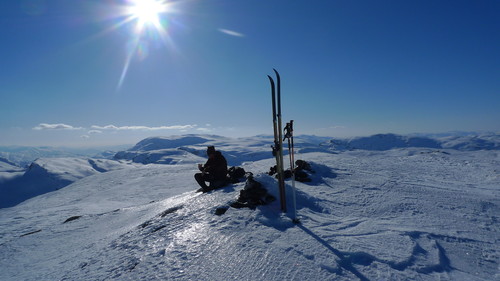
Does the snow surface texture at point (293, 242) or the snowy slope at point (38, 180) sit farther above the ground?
the snow surface texture at point (293, 242)

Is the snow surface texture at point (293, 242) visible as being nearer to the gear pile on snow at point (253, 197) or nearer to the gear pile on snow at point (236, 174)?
the gear pile on snow at point (253, 197)

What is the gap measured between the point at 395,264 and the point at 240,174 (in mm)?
8621

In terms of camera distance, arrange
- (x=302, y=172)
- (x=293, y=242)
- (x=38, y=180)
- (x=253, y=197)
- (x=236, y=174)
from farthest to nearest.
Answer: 1. (x=38, y=180)
2. (x=302, y=172)
3. (x=236, y=174)
4. (x=253, y=197)
5. (x=293, y=242)

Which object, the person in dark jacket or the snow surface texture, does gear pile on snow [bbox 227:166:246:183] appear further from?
the snow surface texture

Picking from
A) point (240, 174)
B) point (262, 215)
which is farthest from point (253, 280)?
point (240, 174)

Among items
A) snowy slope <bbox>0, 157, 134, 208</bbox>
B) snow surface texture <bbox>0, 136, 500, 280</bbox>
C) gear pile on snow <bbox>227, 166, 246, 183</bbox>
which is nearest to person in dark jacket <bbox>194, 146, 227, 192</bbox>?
gear pile on snow <bbox>227, 166, 246, 183</bbox>

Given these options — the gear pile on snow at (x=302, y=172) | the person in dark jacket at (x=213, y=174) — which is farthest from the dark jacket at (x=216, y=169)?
the gear pile on snow at (x=302, y=172)

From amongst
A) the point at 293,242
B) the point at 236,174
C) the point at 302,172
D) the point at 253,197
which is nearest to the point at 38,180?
the point at 236,174

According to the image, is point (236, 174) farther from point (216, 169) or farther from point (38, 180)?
point (38, 180)

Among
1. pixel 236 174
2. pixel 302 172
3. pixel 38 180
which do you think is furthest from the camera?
pixel 38 180

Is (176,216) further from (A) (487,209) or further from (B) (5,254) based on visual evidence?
(A) (487,209)

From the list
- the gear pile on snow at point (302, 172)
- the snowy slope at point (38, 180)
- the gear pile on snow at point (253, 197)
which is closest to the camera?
the gear pile on snow at point (253, 197)

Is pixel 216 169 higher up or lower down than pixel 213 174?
higher up

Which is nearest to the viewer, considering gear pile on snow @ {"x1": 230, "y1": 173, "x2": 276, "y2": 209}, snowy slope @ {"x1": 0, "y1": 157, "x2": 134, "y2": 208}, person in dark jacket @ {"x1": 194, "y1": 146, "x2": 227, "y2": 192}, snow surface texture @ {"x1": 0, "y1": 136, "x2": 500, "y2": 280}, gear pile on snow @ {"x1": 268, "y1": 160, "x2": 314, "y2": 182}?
snow surface texture @ {"x1": 0, "y1": 136, "x2": 500, "y2": 280}
